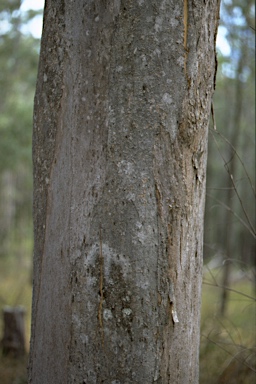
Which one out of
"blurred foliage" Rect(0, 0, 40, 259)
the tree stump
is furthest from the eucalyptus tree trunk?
"blurred foliage" Rect(0, 0, 40, 259)

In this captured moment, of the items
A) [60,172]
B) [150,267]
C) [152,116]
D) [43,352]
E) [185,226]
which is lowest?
[43,352]

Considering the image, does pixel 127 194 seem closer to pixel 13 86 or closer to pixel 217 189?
pixel 217 189

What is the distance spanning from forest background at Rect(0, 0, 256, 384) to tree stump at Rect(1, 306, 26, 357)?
0.45 ft

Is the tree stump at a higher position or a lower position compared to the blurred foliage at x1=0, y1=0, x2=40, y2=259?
lower

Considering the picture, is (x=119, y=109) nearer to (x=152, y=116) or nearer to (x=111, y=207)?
(x=152, y=116)

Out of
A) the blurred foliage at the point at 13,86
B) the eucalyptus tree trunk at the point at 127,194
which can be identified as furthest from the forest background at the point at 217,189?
the eucalyptus tree trunk at the point at 127,194

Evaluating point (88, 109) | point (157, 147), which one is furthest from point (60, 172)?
point (157, 147)

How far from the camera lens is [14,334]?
6.66 metres

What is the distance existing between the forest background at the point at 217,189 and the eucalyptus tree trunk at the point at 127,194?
81 centimetres

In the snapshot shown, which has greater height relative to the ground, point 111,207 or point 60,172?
point 60,172

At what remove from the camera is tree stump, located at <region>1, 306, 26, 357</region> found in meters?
6.62

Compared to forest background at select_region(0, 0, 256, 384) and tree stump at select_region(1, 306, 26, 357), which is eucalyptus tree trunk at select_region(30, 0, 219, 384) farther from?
tree stump at select_region(1, 306, 26, 357)

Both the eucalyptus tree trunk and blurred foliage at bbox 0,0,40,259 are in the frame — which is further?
blurred foliage at bbox 0,0,40,259

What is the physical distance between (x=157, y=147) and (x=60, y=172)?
0.42m
